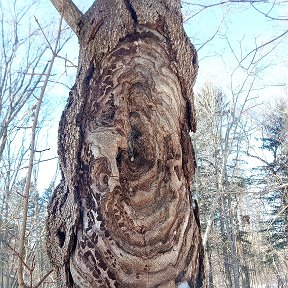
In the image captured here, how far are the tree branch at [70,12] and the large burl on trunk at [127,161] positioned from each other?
8 centimetres

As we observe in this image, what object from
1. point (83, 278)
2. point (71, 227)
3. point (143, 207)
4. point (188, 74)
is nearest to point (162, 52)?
point (188, 74)

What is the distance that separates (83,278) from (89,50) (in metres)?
0.73

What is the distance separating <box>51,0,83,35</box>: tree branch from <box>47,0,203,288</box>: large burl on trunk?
0.26 ft

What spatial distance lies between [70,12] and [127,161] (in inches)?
26.0

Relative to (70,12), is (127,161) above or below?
below

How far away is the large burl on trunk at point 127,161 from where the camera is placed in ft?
3.36

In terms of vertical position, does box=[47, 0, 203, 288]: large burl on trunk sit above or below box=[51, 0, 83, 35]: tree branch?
below

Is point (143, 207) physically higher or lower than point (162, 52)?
lower

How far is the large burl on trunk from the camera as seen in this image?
3.36 feet

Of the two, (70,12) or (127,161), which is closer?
(127,161)

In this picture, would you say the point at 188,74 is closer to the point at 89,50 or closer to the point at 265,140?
the point at 89,50

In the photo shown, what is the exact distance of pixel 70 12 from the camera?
138cm

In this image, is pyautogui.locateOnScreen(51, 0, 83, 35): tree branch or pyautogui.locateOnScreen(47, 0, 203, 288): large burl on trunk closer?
pyautogui.locateOnScreen(47, 0, 203, 288): large burl on trunk

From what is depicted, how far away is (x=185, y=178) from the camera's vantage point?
1188mm
